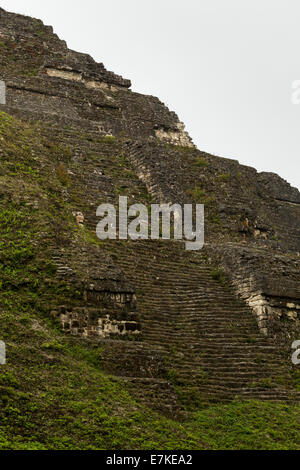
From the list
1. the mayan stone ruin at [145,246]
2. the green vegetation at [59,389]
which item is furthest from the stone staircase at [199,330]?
the green vegetation at [59,389]

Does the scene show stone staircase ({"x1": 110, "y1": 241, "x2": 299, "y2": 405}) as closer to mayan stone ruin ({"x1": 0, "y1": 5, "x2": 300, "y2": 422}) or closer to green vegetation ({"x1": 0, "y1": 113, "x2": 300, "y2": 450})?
mayan stone ruin ({"x1": 0, "y1": 5, "x2": 300, "y2": 422})

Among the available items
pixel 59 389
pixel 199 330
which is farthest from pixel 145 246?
pixel 59 389

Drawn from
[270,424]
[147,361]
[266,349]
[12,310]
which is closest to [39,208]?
[12,310]

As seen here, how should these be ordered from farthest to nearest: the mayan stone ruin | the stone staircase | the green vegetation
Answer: the stone staircase
the mayan stone ruin
the green vegetation

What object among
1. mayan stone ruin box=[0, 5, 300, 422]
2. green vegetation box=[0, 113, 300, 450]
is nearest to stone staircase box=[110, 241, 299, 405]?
mayan stone ruin box=[0, 5, 300, 422]

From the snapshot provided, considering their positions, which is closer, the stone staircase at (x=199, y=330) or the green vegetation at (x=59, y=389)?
the green vegetation at (x=59, y=389)

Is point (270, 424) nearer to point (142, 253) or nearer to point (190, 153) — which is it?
point (142, 253)

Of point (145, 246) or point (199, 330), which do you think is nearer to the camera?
point (199, 330)

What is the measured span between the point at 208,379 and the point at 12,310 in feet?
13.1

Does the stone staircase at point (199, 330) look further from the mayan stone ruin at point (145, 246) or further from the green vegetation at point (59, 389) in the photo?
the green vegetation at point (59, 389)

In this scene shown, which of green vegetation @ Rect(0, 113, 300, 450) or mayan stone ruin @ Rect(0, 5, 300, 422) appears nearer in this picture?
green vegetation @ Rect(0, 113, 300, 450)

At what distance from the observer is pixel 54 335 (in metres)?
11.4

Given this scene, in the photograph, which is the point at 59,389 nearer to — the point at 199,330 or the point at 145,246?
the point at 199,330

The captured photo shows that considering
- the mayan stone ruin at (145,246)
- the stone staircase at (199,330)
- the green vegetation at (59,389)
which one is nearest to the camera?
the green vegetation at (59,389)
